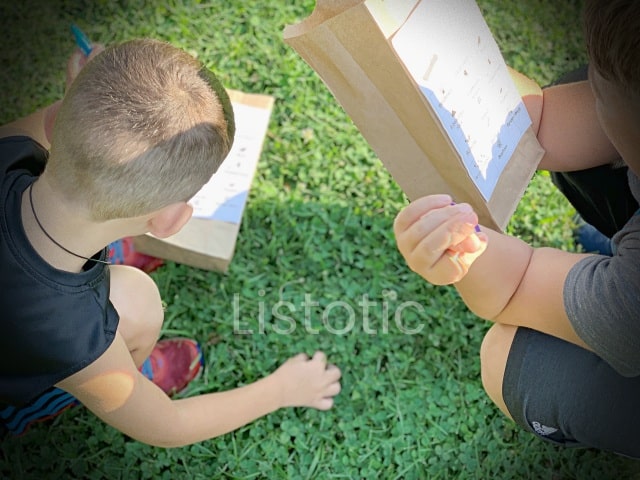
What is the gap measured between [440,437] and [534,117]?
0.73m

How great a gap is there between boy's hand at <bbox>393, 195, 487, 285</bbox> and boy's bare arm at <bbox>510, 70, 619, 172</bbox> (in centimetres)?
41

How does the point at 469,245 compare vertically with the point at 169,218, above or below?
below

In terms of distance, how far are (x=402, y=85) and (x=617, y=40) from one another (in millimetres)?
299

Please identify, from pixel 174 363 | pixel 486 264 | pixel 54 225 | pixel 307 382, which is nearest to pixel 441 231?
pixel 486 264

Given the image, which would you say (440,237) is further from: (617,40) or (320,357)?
(320,357)

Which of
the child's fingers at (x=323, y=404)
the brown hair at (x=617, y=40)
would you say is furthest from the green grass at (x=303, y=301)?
the brown hair at (x=617, y=40)

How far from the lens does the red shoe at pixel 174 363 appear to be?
153 centimetres

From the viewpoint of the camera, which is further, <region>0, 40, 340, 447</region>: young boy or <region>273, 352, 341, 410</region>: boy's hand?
<region>273, 352, 341, 410</region>: boy's hand

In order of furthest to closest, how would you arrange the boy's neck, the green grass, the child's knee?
1. the green grass
2. the child's knee
3. the boy's neck

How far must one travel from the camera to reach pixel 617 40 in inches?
37.4

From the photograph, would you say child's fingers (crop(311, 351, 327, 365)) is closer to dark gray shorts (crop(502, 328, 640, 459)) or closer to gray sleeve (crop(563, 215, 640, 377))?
dark gray shorts (crop(502, 328, 640, 459))

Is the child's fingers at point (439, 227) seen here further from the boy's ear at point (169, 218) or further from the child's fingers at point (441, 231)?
the boy's ear at point (169, 218)

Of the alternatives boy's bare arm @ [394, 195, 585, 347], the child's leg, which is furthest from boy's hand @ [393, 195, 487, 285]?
the child's leg

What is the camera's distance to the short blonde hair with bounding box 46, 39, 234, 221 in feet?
3.28
